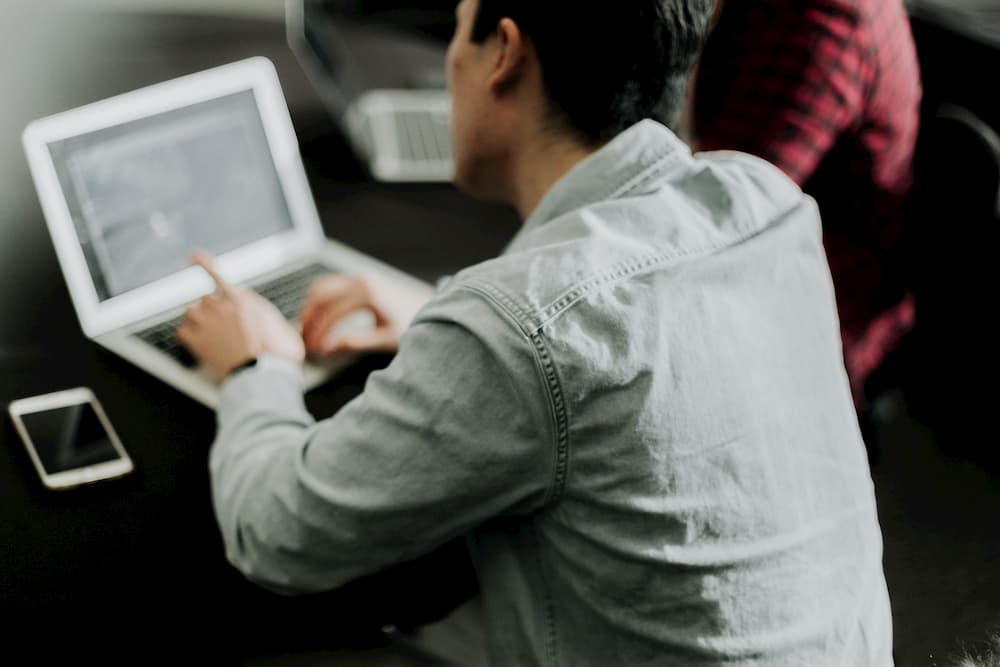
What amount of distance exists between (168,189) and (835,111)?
86 cm

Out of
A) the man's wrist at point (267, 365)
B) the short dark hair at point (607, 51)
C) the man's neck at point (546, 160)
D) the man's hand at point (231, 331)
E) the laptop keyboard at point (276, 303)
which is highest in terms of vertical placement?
the short dark hair at point (607, 51)

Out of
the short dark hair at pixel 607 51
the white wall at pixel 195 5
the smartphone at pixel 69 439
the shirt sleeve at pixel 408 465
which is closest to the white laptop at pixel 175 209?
the smartphone at pixel 69 439

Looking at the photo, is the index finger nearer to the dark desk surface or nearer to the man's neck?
the dark desk surface

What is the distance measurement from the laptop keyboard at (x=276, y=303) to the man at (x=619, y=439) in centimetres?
25

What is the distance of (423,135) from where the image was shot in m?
1.74

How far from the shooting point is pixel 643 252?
30.3 inches

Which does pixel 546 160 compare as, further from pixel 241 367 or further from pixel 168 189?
pixel 168 189

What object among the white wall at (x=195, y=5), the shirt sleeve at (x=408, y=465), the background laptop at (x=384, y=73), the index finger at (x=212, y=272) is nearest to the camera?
the shirt sleeve at (x=408, y=465)

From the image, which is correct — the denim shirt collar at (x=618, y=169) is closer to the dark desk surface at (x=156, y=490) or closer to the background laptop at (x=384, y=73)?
the dark desk surface at (x=156, y=490)

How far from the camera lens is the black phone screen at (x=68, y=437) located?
3.14 feet

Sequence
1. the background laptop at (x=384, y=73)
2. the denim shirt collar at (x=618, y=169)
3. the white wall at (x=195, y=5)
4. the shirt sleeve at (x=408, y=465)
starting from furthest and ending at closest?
the white wall at (x=195, y=5) → the background laptop at (x=384, y=73) → the denim shirt collar at (x=618, y=169) → the shirt sleeve at (x=408, y=465)

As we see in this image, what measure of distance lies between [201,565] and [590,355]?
1.47ft

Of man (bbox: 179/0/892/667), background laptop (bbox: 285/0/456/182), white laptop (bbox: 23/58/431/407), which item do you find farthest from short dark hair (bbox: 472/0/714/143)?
background laptop (bbox: 285/0/456/182)

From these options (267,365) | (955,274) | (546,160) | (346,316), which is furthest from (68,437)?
(955,274)
